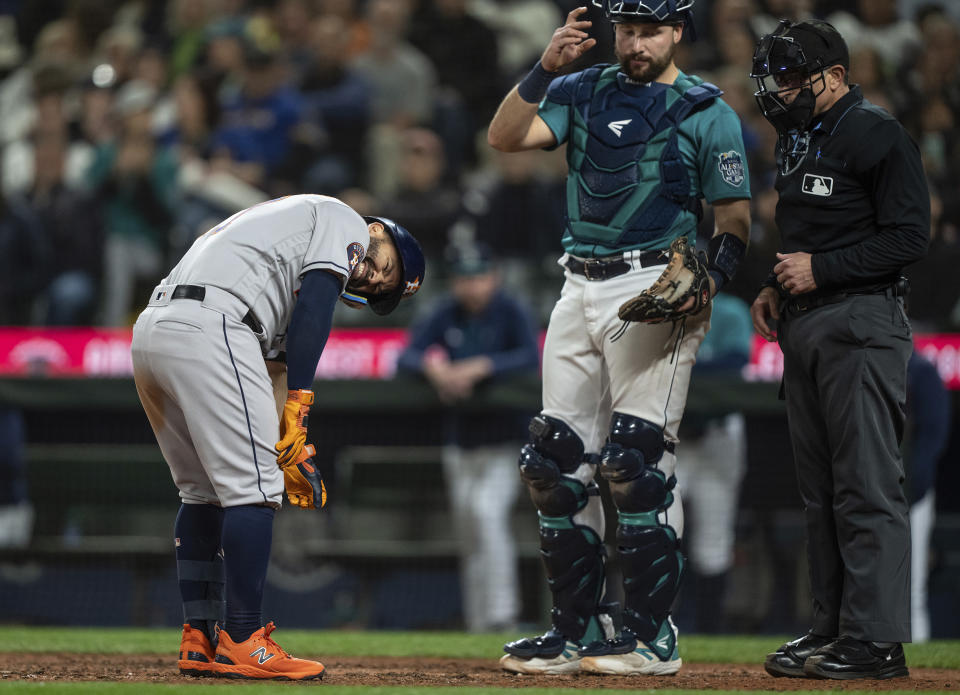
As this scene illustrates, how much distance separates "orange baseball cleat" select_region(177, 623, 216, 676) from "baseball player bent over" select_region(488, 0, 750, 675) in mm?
936

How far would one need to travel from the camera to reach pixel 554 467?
3.85m

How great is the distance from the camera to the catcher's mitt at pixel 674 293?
3.61 meters

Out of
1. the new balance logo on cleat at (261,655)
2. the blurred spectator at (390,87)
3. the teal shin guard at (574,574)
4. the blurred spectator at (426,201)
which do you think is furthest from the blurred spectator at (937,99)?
the new balance logo on cleat at (261,655)

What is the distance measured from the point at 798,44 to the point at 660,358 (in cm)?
105

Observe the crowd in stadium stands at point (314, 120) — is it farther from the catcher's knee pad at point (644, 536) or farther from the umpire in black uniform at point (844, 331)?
the catcher's knee pad at point (644, 536)

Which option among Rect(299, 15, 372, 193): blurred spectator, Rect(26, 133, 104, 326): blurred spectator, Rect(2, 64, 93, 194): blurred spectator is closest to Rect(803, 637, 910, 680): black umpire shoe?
Rect(299, 15, 372, 193): blurred spectator

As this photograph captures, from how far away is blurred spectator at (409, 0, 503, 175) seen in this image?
9.51m

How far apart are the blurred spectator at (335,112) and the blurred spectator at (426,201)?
70 centimetres

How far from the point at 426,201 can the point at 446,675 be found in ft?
17.4

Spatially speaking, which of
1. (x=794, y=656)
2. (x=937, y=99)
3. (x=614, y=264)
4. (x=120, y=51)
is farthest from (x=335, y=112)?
(x=794, y=656)

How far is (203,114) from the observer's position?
981 cm

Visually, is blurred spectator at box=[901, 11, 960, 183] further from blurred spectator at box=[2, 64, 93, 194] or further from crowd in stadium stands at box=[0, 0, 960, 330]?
blurred spectator at box=[2, 64, 93, 194]

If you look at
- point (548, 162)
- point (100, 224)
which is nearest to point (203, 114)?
point (100, 224)

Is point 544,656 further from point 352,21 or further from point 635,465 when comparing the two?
point 352,21
